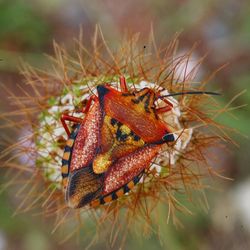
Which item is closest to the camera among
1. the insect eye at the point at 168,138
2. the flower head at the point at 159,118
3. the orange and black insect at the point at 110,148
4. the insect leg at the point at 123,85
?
the orange and black insect at the point at 110,148

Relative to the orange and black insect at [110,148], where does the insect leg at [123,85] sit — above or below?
above

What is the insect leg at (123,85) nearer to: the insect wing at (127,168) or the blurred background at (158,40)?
the insect wing at (127,168)

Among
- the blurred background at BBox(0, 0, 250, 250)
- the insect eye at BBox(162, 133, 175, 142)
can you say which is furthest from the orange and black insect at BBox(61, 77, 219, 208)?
the blurred background at BBox(0, 0, 250, 250)

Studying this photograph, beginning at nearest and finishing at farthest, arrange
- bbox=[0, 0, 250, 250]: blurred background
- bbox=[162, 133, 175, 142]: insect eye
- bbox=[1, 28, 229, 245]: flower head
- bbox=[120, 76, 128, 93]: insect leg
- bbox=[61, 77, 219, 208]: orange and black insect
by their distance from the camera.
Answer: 1. bbox=[61, 77, 219, 208]: orange and black insect
2. bbox=[162, 133, 175, 142]: insect eye
3. bbox=[120, 76, 128, 93]: insect leg
4. bbox=[1, 28, 229, 245]: flower head
5. bbox=[0, 0, 250, 250]: blurred background

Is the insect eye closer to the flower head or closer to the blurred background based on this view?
the flower head

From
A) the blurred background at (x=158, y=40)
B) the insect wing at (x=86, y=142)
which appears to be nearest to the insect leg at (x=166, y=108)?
the insect wing at (x=86, y=142)

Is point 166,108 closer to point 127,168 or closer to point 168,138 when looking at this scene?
point 168,138

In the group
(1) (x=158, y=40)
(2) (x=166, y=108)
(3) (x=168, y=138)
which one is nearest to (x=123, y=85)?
(2) (x=166, y=108)
